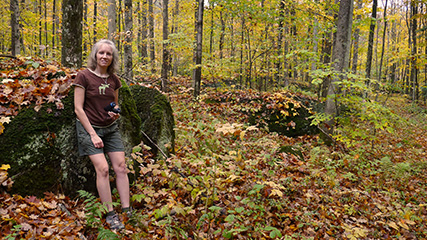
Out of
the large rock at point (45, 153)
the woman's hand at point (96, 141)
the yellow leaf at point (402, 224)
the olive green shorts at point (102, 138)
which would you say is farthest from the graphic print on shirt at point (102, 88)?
the yellow leaf at point (402, 224)

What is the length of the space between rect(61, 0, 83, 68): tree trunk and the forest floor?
275cm

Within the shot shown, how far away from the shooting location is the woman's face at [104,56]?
3.28m

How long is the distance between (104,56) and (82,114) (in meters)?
0.88

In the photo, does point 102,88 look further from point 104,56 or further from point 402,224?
point 402,224

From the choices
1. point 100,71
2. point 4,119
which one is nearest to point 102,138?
point 100,71

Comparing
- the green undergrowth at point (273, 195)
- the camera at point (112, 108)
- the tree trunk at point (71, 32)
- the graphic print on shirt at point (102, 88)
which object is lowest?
the green undergrowth at point (273, 195)

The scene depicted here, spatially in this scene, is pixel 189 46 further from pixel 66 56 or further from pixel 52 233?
pixel 52 233

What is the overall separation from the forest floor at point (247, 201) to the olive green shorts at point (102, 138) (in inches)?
26.1

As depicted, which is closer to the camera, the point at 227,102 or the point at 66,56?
the point at 66,56

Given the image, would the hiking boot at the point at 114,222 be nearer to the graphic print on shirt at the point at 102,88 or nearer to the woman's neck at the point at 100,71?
the graphic print on shirt at the point at 102,88

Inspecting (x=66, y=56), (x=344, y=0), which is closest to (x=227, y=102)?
(x=344, y=0)

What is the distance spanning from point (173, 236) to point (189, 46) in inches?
448

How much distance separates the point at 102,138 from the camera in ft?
11.1

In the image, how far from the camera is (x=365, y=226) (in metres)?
4.22
